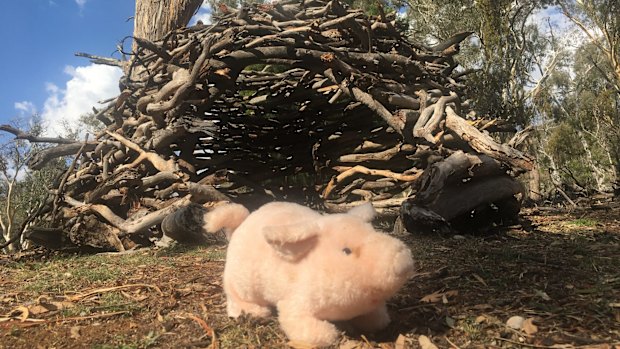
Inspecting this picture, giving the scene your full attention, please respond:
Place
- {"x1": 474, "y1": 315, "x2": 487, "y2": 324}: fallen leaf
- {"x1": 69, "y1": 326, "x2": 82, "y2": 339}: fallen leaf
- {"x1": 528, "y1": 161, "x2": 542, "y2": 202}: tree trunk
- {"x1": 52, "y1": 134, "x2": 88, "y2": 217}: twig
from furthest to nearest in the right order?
{"x1": 528, "y1": 161, "x2": 542, "y2": 202}: tree trunk
{"x1": 52, "y1": 134, "x2": 88, "y2": 217}: twig
{"x1": 69, "y1": 326, "x2": 82, "y2": 339}: fallen leaf
{"x1": 474, "y1": 315, "x2": 487, "y2": 324}: fallen leaf

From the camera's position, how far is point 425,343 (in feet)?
5.31

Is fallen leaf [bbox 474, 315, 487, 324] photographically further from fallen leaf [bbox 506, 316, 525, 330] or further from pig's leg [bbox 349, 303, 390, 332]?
pig's leg [bbox 349, 303, 390, 332]

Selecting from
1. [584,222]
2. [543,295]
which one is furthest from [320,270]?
[584,222]

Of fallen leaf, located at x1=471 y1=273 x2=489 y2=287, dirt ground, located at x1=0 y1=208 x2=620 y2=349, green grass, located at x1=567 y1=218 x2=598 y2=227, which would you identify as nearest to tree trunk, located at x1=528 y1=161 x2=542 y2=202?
green grass, located at x1=567 y1=218 x2=598 y2=227

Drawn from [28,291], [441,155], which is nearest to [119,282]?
[28,291]

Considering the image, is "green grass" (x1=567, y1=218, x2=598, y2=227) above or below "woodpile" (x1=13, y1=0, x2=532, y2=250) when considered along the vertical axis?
below

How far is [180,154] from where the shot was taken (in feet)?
16.8

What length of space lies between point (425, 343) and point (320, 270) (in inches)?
17.6

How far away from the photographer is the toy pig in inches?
59.1

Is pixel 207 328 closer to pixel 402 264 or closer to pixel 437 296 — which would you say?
pixel 402 264

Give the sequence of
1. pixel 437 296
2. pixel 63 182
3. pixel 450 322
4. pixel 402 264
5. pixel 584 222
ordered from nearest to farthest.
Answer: pixel 402 264 → pixel 450 322 → pixel 437 296 → pixel 584 222 → pixel 63 182

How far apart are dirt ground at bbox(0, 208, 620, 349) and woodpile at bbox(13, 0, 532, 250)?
2.63 feet

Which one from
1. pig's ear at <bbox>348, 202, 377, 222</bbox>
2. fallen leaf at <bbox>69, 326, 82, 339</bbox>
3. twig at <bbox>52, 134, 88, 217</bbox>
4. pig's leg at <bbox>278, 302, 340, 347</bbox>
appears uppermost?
twig at <bbox>52, 134, 88, 217</bbox>

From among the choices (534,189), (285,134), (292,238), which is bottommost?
(534,189)
